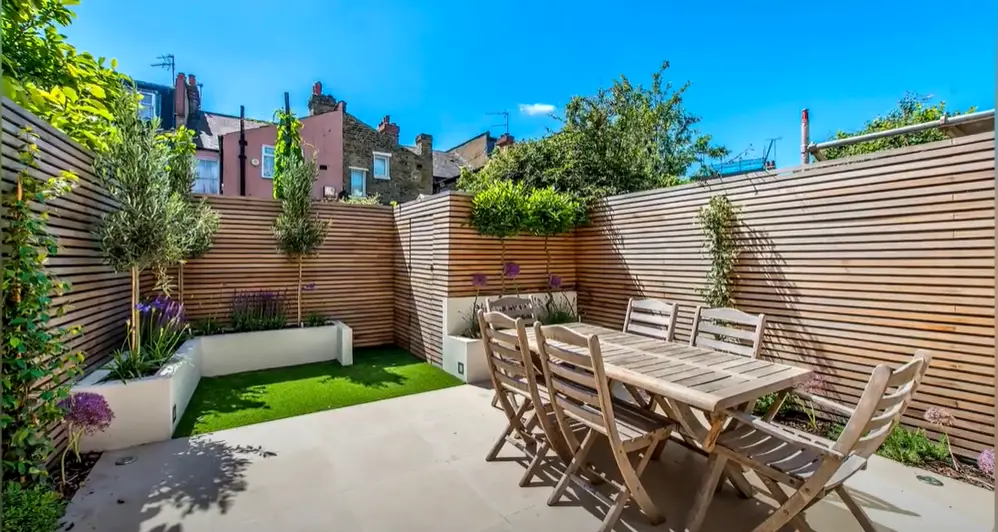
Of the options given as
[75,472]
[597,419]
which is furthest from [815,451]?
[75,472]

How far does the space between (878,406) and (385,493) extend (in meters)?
2.66

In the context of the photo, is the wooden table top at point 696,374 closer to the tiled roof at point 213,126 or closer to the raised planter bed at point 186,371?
the raised planter bed at point 186,371

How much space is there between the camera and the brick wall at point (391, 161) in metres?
14.1

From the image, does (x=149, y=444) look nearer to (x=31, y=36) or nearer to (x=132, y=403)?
(x=132, y=403)

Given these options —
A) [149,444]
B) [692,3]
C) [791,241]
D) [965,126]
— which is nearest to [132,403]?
[149,444]

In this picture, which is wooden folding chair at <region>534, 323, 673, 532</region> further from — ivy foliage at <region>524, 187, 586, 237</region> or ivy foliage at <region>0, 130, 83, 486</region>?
ivy foliage at <region>524, 187, 586, 237</region>

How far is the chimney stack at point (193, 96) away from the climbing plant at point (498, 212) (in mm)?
13497

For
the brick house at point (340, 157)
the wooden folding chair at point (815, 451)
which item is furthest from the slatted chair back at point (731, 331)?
the brick house at point (340, 157)

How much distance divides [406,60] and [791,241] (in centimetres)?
753

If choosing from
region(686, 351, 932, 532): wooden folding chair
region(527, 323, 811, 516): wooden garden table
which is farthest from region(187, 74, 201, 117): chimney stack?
region(686, 351, 932, 532): wooden folding chair

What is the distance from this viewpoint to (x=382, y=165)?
15.0 m

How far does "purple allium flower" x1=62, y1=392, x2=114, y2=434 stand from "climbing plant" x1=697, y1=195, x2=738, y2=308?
5.13 m

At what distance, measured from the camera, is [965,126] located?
3633mm

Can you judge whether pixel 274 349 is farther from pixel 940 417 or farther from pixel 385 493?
pixel 940 417
